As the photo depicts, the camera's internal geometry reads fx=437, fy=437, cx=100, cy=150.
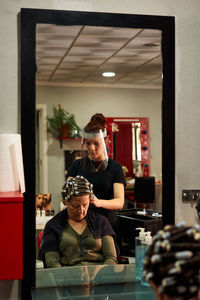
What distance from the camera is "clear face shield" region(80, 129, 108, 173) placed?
7.82 ft

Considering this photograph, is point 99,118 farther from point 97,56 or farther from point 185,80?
point 185,80

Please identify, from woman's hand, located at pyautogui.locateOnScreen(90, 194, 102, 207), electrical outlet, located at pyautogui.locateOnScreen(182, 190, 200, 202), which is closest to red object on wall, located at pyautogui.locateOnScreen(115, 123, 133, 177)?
woman's hand, located at pyautogui.locateOnScreen(90, 194, 102, 207)

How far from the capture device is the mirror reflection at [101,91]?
231cm

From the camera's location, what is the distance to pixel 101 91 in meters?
2.37

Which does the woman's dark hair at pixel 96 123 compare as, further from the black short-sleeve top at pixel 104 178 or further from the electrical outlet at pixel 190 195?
the electrical outlet at pixel 190 195

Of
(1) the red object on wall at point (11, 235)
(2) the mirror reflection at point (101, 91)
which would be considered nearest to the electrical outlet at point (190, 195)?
(2) the mirror reflection at point (101, 91)

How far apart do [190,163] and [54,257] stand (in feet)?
3.05

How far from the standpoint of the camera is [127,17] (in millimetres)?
2395

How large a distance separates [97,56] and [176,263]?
1503mm

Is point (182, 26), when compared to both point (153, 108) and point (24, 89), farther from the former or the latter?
point (24, 89)

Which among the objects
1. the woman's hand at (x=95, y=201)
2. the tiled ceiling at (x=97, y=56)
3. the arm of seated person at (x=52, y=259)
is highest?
the tiled ceiling at (x=97, y=56)

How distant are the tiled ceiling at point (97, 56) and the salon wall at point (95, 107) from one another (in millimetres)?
43

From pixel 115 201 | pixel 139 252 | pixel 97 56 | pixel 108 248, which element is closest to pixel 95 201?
pixel 115 201

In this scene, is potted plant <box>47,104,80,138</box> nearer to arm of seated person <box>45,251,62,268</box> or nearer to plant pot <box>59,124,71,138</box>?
plant pot <box>59,124,71,138</box>
